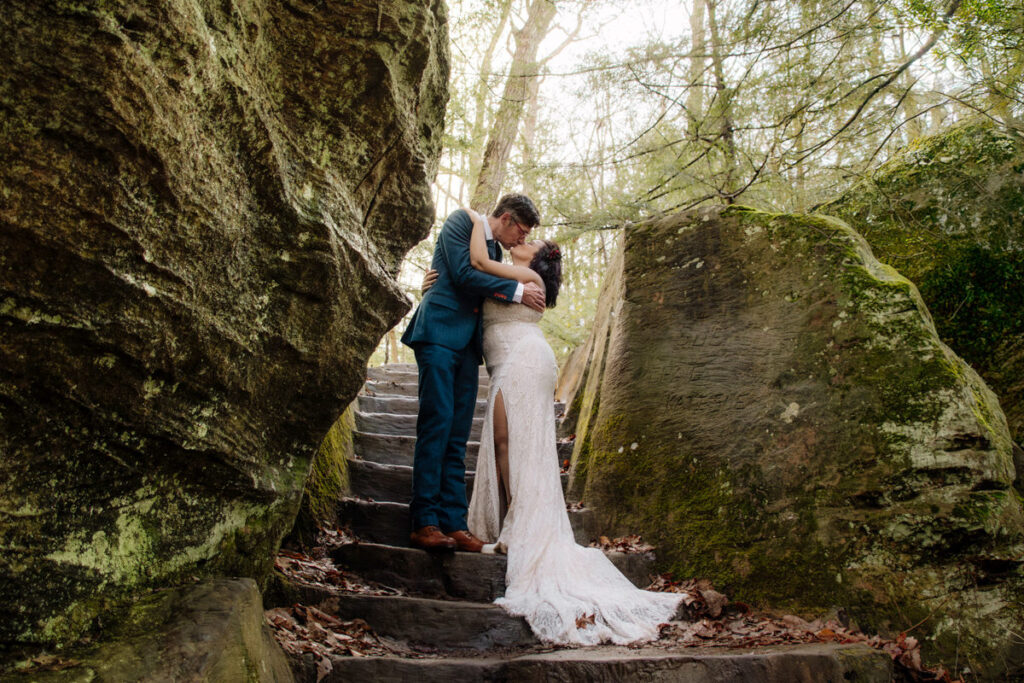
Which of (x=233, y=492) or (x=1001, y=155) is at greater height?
(x=1001, y=155)

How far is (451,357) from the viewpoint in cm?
436

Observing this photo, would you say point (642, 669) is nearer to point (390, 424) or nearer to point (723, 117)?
point (390, 424)

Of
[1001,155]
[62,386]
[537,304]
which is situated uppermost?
[1001,155]

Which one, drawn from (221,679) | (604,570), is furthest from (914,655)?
(221,679)

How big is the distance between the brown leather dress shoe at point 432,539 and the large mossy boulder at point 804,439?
1288mm

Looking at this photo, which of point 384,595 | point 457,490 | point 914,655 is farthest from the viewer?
point 457,490

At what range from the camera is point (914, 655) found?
3299mm

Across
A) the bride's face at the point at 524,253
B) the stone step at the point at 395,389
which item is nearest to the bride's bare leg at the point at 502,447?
the bride's face at the point at 524,253

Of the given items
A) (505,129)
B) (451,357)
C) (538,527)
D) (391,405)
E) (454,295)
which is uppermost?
(505,129)

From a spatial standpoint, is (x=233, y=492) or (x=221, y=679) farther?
(x=233, y=492)

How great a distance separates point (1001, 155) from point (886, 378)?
2693 mm

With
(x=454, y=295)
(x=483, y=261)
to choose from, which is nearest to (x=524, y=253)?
(x=483, y=261)

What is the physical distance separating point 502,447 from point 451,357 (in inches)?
27.6

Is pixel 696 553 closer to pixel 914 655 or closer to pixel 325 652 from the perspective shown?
pixel 914 655
